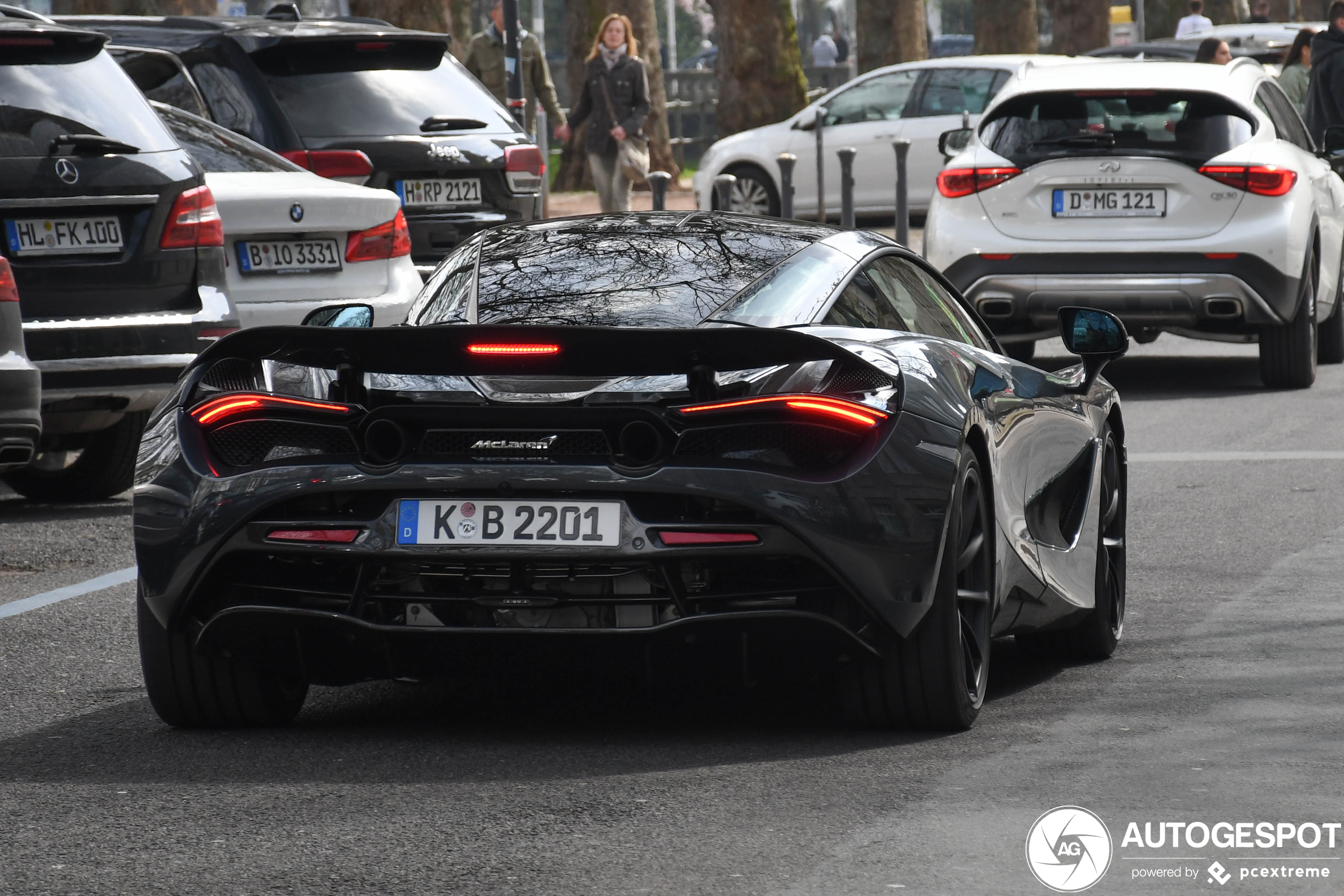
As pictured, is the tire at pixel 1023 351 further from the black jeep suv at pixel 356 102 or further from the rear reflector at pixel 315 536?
the rear reflector at pixel 315 536

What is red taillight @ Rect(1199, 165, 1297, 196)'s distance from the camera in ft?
42.8

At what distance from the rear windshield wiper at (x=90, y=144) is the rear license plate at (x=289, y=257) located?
3.87 feet

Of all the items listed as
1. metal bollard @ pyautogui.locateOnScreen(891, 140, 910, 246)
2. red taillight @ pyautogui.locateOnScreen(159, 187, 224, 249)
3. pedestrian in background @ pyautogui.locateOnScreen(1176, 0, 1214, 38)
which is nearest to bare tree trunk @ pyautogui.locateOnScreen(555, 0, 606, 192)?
pedestrian in background @ pyautogui.locateOnScreen(1176, 0, 1214, 38)

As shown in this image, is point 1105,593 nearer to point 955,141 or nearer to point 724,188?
point 955,141

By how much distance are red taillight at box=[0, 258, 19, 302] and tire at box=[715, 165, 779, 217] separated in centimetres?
1713

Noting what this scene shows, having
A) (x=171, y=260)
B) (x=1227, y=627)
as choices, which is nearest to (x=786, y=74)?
(x=171, y=260)

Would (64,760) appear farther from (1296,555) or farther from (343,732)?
(1296,555)

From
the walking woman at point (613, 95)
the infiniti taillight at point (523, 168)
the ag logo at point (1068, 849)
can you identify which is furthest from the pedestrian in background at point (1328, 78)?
the ag logo at point (1068, 849)

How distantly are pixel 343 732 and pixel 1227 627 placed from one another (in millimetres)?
2718

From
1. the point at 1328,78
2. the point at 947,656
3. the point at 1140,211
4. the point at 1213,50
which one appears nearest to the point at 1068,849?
the point at 947,656

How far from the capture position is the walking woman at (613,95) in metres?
22.6

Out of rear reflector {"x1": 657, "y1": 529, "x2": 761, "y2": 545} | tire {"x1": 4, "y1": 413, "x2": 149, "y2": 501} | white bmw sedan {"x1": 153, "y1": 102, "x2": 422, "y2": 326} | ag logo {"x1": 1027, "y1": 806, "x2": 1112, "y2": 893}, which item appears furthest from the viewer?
white bmw sedan {"x1": 153, "y1": 102, "x2": 422, "y2": 326}

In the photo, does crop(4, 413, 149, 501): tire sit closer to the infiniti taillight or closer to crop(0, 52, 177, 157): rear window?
crop(0, 52, 177, 157): rear window

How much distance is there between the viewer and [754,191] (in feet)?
82.6
